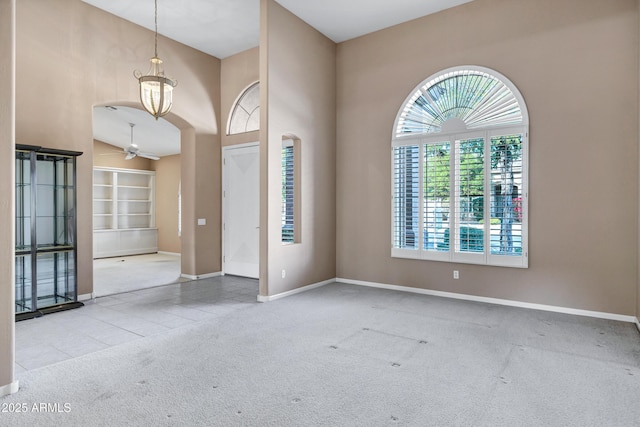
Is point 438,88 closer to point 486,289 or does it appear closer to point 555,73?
point 555,73

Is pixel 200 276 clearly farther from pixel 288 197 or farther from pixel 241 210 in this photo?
pixel 288 197

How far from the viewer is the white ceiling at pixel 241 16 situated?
16.9 ft

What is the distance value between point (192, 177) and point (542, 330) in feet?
18.7

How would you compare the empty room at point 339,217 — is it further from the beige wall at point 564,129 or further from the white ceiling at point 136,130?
the white ceiling at point 136,130

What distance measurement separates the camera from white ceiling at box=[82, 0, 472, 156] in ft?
16.9

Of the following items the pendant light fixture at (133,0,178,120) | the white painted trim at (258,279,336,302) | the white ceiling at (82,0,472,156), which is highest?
the white ceiling at (82,0,472,156)

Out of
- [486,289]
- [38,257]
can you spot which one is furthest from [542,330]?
[38,257]

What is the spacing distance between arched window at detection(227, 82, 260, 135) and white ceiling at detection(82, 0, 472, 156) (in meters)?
0.76

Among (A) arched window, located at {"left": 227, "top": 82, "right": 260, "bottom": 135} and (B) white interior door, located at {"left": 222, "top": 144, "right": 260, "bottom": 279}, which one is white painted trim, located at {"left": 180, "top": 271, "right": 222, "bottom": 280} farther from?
(A) arched window, located at {"left": 227, "top": 82, "right": 260, "bottom": 135}

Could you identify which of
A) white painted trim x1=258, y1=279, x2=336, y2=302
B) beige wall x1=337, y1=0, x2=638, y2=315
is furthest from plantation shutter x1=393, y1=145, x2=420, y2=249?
white painted trim x1=258, y1=279, x2=336, y2=302

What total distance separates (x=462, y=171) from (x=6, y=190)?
4765mm

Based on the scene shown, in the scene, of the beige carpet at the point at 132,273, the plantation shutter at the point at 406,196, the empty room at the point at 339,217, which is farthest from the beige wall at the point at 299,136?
the beige carpet at the point at 132,273

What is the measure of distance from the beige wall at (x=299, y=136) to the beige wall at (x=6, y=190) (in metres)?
2.89

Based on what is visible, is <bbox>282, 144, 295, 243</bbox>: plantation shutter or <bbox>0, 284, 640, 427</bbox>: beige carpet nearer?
<bbox>0, 284, 640, 427</bbox>: beige carpet
